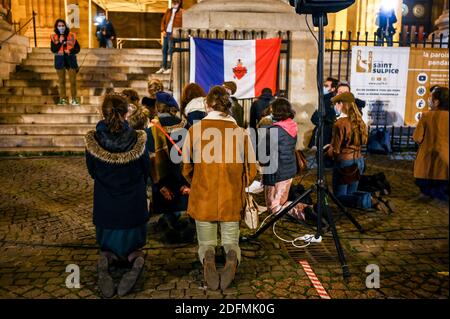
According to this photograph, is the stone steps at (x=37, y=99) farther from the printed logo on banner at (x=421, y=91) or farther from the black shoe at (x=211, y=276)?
the black shoe at (x=211, y=276)

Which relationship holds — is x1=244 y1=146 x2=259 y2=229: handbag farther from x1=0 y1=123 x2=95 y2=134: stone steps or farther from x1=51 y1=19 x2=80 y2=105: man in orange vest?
x1=51 y1=19 x2=80 y2=105: man in orange vest

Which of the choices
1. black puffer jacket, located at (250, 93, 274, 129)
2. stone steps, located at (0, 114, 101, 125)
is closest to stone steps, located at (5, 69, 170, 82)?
stone steps, located at (0, 114, 101, 125)

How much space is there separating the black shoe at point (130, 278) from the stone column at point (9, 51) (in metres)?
10.1

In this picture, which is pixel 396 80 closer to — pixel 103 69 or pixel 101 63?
pixel 103 69

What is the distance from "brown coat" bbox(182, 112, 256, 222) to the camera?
3.73 metres

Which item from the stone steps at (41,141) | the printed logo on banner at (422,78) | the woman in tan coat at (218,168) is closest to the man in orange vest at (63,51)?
the stone steps at (41,141)

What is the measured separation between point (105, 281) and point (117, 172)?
91cm

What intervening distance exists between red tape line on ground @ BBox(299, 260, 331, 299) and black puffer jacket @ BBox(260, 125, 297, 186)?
149 centimetres

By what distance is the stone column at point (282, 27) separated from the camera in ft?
31.1

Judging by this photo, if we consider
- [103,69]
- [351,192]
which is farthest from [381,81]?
[103,69]

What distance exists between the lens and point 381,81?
8.95 metres
